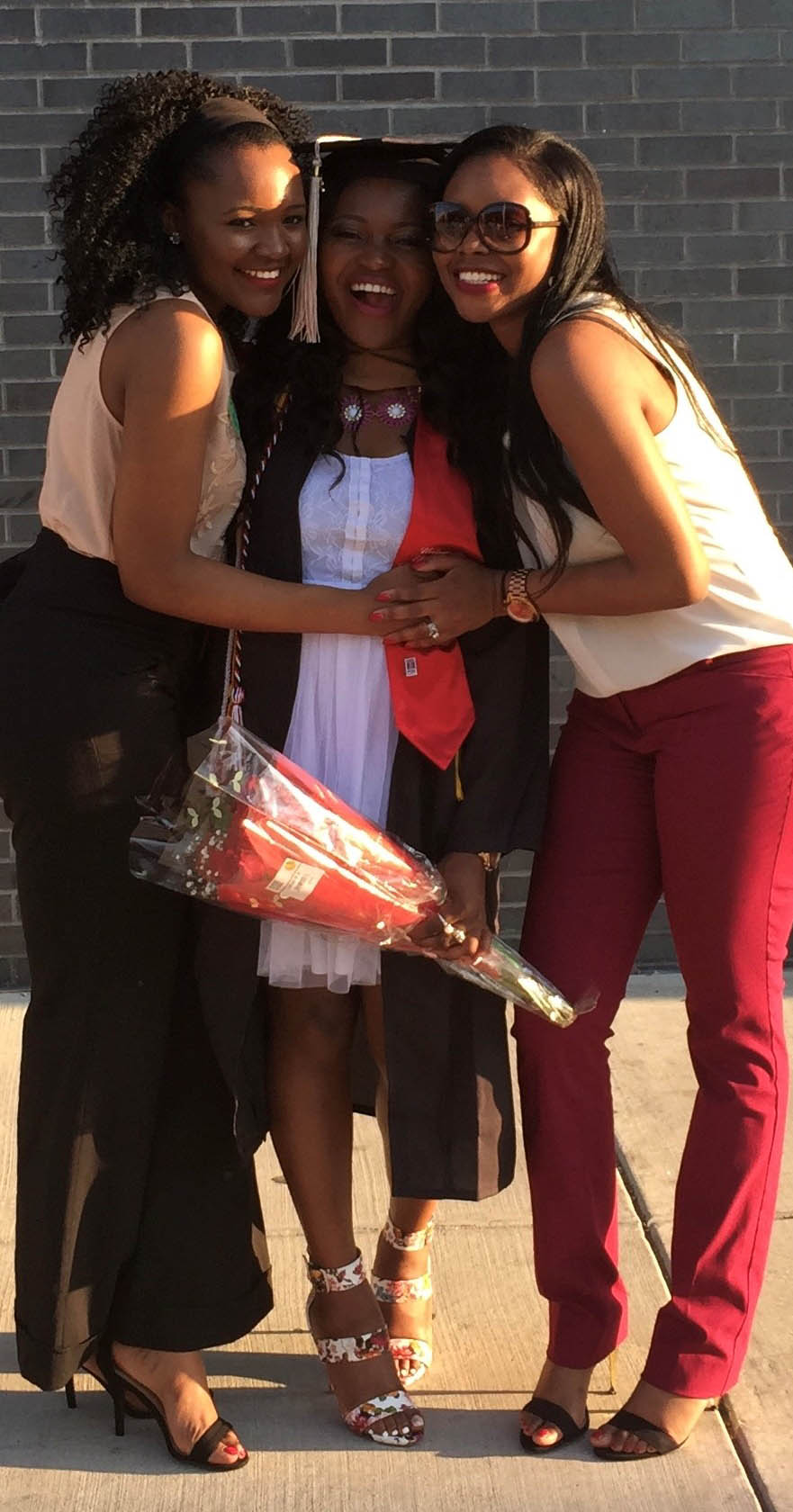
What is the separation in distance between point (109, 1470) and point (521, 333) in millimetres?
1846

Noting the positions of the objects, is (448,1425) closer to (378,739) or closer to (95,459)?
(378,739)

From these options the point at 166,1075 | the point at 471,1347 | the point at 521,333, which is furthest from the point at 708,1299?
the point at 521,333

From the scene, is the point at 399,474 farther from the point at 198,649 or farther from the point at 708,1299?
the point at 708,1299

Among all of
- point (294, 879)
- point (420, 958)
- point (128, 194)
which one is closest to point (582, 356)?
point (128, 194)

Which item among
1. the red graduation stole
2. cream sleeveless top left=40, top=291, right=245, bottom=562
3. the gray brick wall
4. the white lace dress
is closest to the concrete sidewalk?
the white lace dress

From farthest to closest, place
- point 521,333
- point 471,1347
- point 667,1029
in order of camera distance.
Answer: point 667,1029, point 471,1347, point 521,333

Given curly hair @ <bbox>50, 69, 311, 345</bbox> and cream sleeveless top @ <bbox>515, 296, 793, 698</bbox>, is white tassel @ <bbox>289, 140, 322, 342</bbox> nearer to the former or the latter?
curly hair @ <bbox>50, 69, 311, 345</bbox>

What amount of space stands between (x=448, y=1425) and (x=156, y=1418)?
47 cm

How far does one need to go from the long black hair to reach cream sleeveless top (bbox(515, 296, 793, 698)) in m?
0.03

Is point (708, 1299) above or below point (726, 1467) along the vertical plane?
above

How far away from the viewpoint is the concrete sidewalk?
2.79m

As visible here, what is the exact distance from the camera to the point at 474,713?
2.89m

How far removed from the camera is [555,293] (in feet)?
8.95

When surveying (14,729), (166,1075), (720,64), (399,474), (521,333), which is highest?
(720,64)
